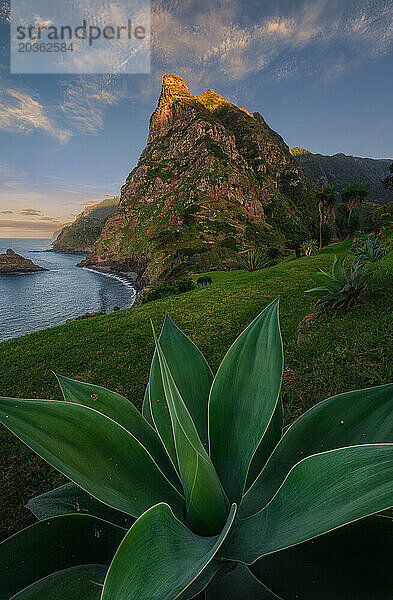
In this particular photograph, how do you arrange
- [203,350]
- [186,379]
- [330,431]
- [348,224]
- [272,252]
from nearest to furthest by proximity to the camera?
[330,431]
[186,379]
[203,350]
[272,252]
[348,224]

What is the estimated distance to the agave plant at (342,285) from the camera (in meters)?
4.93

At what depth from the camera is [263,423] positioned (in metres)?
0.84

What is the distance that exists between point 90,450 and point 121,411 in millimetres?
264

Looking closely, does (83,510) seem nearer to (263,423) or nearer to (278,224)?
(263,423)

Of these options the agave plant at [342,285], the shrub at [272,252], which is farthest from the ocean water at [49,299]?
the agave plant at [342,285]

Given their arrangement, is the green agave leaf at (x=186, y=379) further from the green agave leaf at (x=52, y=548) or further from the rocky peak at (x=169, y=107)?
the rocky peak at (x=169, y=107)

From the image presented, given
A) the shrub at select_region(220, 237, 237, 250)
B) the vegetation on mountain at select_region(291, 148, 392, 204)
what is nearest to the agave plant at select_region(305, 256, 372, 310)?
the shrub at select_region(220, 237, 237, 250)

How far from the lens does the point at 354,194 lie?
3488 cm

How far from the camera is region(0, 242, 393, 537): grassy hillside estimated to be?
9.55 feet

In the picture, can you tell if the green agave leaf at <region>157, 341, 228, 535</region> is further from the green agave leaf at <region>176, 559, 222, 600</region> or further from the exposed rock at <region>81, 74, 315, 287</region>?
the exposed rock at <region>81, 74, 315, 287</region>

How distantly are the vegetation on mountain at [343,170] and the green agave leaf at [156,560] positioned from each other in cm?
14039

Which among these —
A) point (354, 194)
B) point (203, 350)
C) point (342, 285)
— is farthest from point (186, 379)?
point (354, 194)

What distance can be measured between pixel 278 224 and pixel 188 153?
136 ft

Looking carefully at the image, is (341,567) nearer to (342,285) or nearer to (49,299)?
(342,285)
